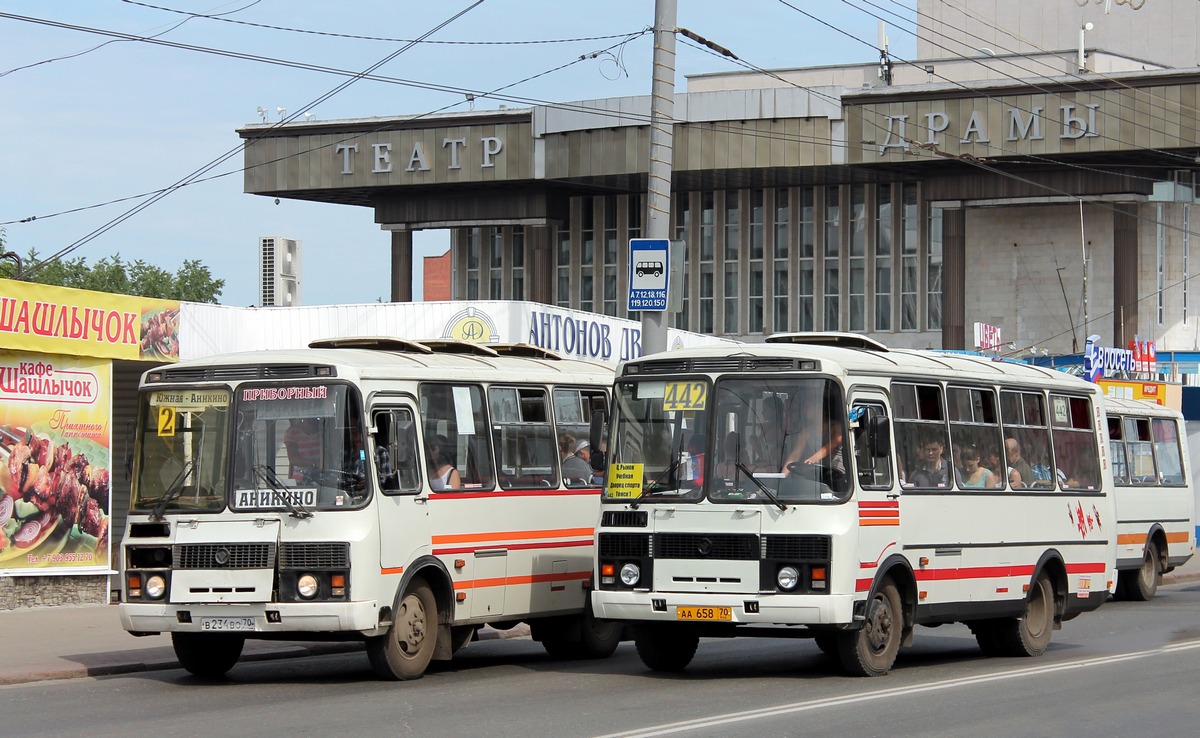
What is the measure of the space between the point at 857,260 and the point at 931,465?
56.3 metres

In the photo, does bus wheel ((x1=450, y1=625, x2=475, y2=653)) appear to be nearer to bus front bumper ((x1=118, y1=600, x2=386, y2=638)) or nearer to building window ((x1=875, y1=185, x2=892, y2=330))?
bus front bumper ((x1=118, y1=600, x2=386, y2=638))

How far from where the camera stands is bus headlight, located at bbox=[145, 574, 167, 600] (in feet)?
46.0

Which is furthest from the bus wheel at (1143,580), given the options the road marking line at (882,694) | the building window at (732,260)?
the building window at (732,260)

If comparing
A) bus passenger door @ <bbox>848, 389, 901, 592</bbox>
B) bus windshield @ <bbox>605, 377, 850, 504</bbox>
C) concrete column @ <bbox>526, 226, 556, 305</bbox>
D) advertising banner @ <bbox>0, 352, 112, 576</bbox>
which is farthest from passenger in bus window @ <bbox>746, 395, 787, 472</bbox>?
concrete column @ <bbox>526, 226, 556, 305</bbox>

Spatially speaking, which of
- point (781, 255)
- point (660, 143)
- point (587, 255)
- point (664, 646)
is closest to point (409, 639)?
point (664, 646)

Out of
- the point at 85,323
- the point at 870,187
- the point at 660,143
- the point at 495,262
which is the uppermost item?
the point at 870,187

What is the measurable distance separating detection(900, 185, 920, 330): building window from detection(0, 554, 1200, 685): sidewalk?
51.7 metres

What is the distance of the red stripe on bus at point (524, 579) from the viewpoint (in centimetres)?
1539

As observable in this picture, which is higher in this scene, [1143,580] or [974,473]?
[974,473]

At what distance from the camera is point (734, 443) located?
564 inches

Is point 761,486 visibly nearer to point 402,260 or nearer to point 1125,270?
point 1125,270

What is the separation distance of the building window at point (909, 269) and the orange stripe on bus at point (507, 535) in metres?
54.3

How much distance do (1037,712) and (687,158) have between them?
54.6m

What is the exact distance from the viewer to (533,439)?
16609 millimetres
